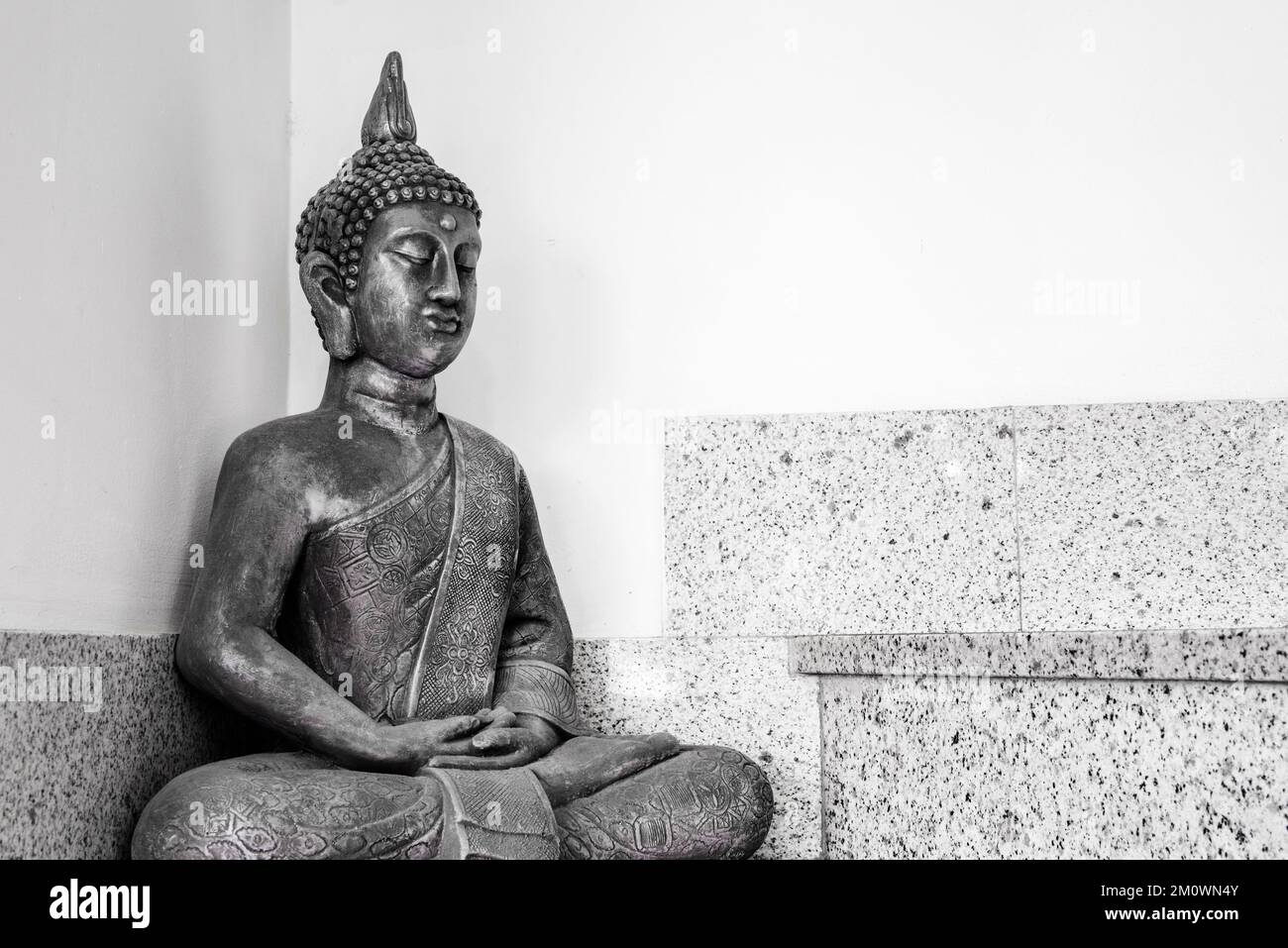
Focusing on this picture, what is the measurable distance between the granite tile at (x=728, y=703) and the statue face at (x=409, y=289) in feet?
2.89

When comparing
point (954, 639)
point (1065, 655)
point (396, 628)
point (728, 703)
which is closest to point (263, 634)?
point (396, 628)

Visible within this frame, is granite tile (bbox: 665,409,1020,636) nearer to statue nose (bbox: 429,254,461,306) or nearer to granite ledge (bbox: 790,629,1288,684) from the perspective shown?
granite ledge (bbox: 790,629,1288,684)

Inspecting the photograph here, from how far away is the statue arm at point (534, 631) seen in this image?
2914mm

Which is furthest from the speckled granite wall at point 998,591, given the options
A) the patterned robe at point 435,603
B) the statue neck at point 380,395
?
the statue neck at point 380,395

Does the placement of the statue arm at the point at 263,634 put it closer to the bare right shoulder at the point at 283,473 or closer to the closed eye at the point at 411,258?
the bare right shoulder at the point at 283,473

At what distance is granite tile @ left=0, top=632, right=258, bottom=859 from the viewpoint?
2180mm

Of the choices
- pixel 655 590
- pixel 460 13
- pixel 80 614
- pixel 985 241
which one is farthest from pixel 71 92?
pixel 985 241

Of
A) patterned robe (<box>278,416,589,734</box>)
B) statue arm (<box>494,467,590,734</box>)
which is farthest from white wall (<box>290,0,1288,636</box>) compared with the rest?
patterned robe (<box>278,416,589,734</box>)

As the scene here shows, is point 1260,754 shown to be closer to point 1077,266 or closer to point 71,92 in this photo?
point 1077,266

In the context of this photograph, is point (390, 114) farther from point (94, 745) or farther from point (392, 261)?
point (94, 745)

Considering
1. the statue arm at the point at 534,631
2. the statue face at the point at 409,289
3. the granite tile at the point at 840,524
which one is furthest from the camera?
the granite tile at the point at 840,524

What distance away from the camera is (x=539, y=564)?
10.0 ft

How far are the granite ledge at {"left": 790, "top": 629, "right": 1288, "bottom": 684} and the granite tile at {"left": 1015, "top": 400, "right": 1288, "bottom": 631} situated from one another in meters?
0.42

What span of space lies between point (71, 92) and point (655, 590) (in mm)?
1670
